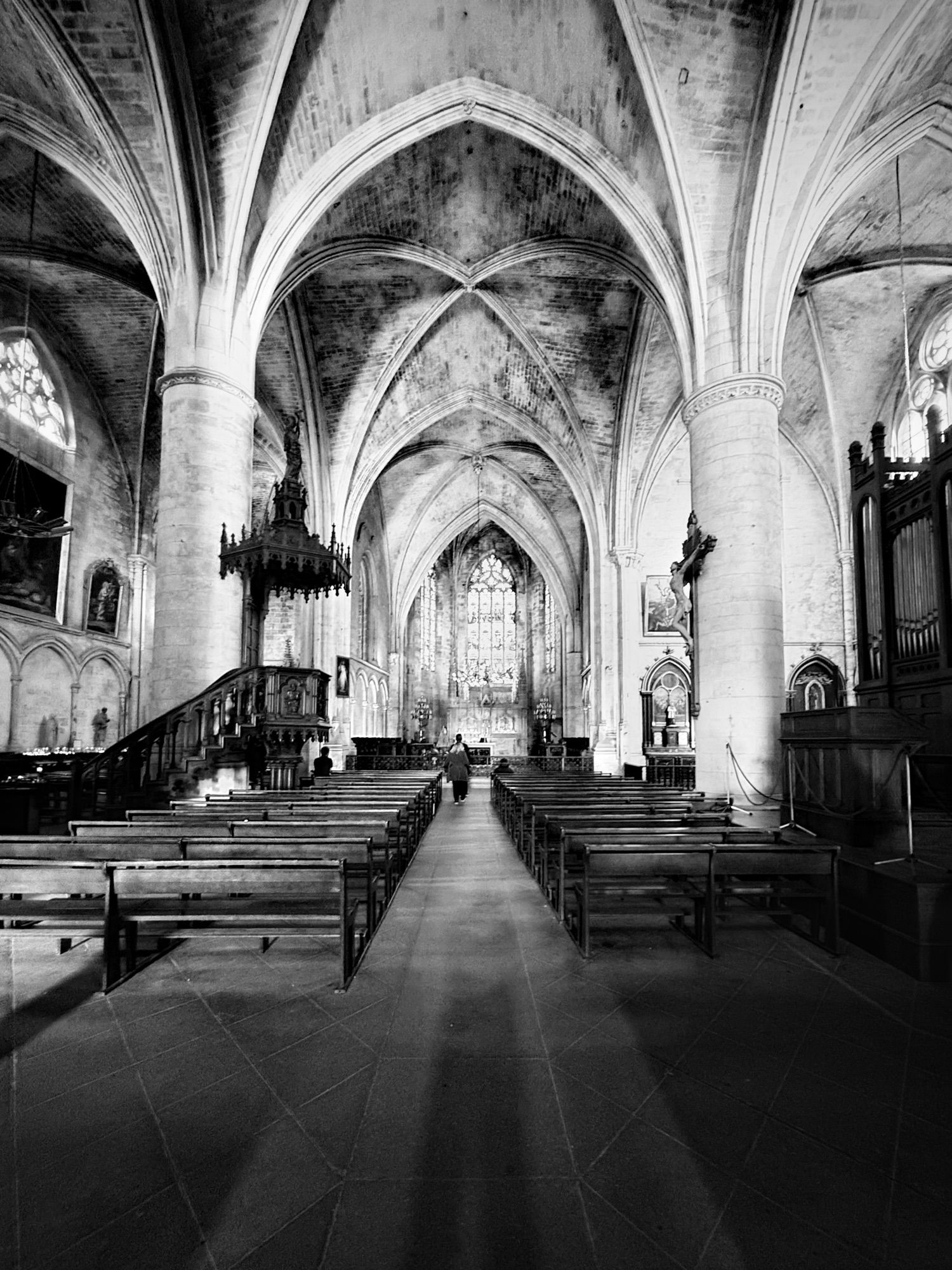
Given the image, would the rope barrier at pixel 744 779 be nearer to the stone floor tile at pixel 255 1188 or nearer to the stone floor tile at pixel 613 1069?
the stone floor tile at pixel 613 1069

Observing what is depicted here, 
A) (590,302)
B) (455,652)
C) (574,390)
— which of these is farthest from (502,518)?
(590,302)

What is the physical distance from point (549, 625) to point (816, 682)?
55.9 ft

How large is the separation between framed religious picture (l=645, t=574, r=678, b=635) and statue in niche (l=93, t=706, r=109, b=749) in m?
15.9

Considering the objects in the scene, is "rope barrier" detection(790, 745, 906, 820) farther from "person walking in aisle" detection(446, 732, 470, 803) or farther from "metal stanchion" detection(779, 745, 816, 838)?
"person walking in aisle" detection(446, 732, 470, 803)

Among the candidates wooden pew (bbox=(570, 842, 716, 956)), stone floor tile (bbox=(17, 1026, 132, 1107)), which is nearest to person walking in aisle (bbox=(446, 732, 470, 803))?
Answer: wooden pew (bbox=(570, 842, 716, 956))

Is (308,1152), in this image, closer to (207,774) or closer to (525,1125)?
(525,1125)

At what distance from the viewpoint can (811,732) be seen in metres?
6.92

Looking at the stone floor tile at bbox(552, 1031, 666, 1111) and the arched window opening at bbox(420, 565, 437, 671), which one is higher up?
the arched window opening at bbox(420, 565, 437, 671)

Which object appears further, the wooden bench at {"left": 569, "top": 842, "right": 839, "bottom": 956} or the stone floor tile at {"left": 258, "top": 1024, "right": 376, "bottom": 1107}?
the wooden bench at {"left": 569, "top": 842, "right": 839, "bottom": 956}

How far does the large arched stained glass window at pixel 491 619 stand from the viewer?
1479 inches

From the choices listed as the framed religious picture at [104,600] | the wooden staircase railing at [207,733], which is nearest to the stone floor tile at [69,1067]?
the wooden staircase railing at [207,733]

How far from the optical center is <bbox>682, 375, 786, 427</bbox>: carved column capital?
415 inches

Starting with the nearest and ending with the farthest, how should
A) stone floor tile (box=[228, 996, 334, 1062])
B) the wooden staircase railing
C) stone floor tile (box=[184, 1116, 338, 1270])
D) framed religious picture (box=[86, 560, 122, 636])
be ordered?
stone floor tile (box=[184, 1116, 338, 1270])
stone floor tile (box=[228, 996, 334, 1062])
the wooden staircase railing
framed religious picture (box=[86, 560, 122, 636])

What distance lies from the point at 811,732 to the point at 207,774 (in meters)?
7.77
